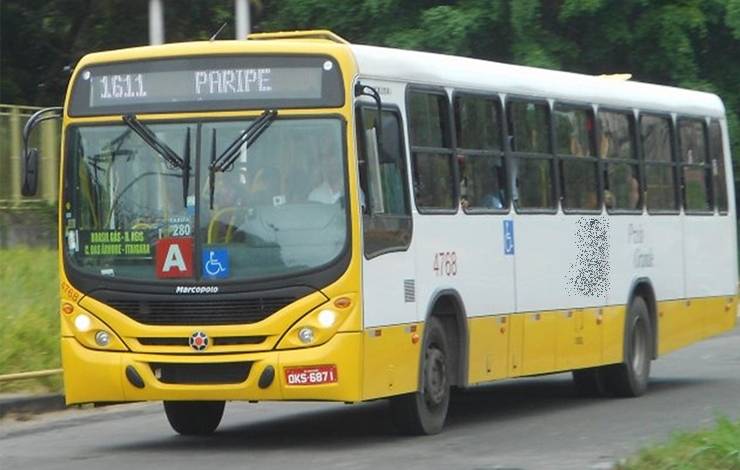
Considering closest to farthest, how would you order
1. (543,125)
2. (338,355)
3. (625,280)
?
(338,355), (543,125), (625,280)

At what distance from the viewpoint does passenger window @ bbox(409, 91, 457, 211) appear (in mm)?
14055

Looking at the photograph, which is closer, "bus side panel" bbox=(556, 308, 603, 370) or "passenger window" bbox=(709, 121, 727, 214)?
"bus side panel" bbox=(556, 308, 603, 370)

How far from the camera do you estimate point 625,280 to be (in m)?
18.1

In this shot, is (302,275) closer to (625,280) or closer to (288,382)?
(288,382)

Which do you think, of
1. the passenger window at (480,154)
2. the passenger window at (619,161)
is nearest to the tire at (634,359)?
the passenger window at (619,161)

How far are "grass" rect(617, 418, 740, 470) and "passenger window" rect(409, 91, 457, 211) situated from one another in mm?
3505

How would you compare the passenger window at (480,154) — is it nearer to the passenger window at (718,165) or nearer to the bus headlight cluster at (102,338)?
the bus headlight cluster at (102,338)

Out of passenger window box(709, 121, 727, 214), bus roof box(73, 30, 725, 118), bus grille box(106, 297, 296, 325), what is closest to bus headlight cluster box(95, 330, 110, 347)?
bus grille box(106, 297, 296, 325)

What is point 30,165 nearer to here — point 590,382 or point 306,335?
point 306,335

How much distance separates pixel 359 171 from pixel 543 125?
13.3ft

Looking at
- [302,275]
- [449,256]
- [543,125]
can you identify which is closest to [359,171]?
[302,275]

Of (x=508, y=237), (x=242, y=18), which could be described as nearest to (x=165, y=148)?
(x=508, y=237)

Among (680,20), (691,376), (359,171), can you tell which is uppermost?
(680,20)

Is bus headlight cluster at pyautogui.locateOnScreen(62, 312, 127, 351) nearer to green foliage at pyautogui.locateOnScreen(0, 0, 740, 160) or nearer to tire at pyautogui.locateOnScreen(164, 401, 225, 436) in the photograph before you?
tire at pyautogui.locateOnScreen(164, 401, 225, 436)
